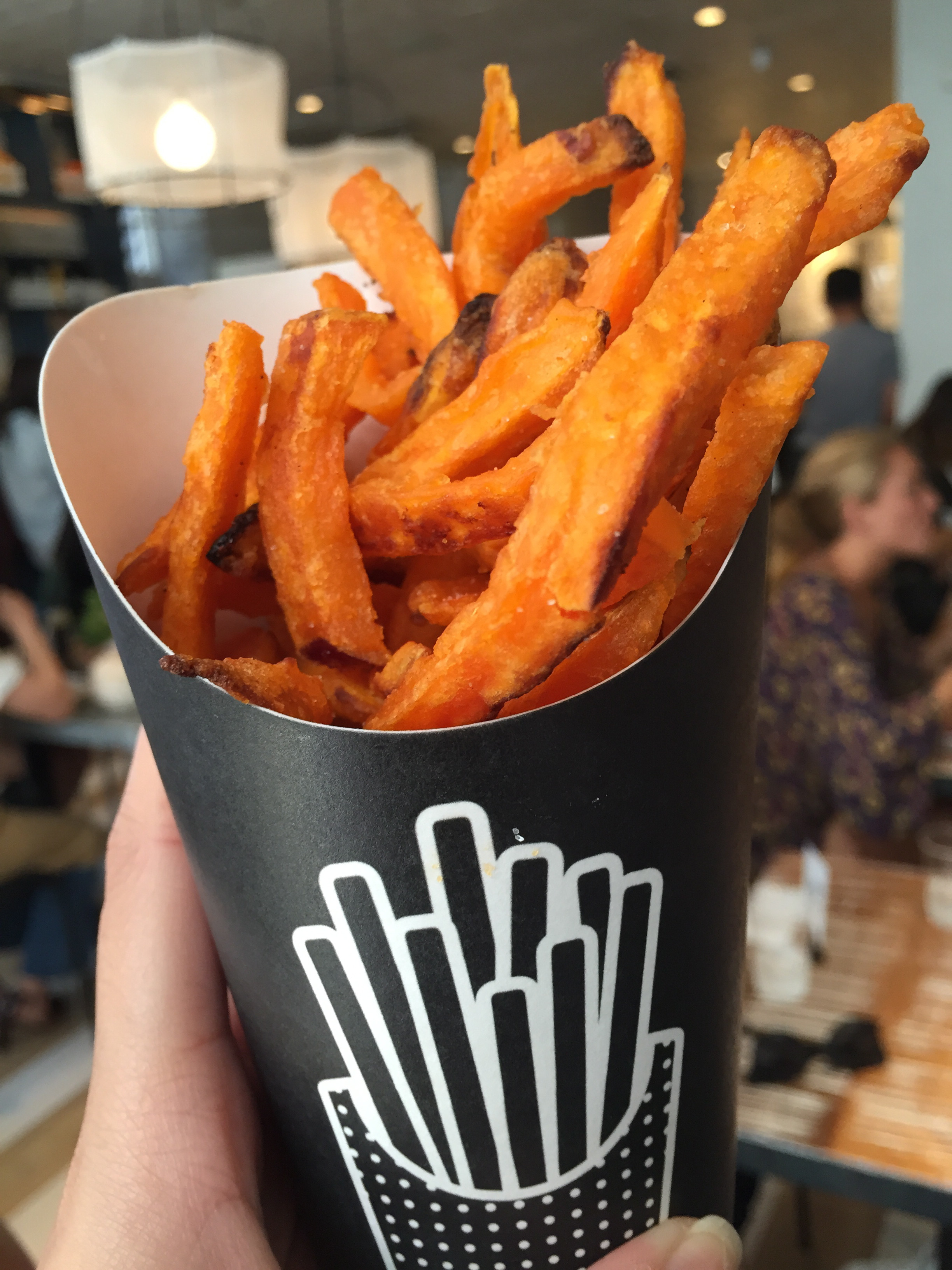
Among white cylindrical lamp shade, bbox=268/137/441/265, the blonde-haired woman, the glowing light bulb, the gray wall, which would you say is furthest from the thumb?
the gray wall

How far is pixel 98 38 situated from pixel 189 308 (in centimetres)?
567

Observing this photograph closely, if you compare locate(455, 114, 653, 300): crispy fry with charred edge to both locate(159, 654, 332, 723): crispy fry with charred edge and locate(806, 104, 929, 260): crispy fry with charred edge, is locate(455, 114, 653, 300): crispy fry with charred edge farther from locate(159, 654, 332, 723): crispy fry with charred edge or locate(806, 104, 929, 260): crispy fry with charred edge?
locate(159, 654, 332, 723): crispy fry with charred edge

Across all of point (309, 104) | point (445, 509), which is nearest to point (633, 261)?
point (445, 509)

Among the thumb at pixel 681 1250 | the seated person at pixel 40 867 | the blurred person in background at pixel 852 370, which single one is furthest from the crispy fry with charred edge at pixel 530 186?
the blurred person in background at pixel 852 370

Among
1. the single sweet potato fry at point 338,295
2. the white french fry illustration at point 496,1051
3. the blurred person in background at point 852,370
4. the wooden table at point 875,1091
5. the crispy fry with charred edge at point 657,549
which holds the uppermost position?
the blurred person in background at point 852,370

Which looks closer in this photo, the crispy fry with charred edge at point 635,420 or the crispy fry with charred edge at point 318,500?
the crispy fry with charred edge at point 635,420

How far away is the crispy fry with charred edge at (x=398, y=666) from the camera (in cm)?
54

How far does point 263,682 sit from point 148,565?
0.17 meters

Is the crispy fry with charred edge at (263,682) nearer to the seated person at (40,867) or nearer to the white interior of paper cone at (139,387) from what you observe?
the white interior of paper cone at (139,387)

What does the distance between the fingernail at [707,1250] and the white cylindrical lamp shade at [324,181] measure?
14.4 feet

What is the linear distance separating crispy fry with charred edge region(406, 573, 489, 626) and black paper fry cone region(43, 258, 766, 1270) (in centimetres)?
9

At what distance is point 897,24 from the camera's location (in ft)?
14.0

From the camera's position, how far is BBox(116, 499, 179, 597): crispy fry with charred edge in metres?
0.62

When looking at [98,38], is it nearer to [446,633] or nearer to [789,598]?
[789,598]
